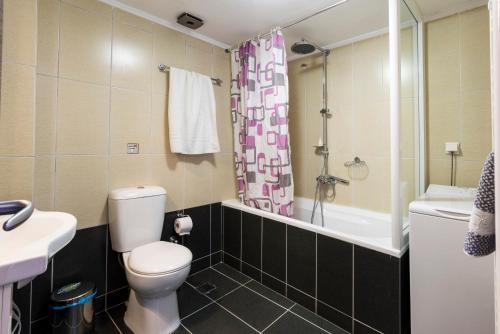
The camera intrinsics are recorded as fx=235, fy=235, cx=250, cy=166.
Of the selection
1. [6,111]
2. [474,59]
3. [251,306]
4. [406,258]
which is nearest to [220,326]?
[251,306]

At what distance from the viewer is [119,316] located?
159cm

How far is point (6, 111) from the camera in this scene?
1136mm

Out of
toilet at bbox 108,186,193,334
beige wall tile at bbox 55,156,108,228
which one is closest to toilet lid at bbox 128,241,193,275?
toilet at bbox 108,186,193,334

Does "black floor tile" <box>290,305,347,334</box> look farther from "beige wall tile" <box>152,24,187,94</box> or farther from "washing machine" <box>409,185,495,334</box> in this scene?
"beige wall tile" <box>152,24,187,94</box>

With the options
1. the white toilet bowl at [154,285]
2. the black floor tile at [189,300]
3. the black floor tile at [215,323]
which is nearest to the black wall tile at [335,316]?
the black floor tile at [215,323]

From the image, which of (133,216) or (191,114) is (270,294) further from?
(191,114)

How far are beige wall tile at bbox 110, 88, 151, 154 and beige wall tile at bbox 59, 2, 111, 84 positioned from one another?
0.15 metres

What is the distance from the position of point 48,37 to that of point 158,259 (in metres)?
1.49

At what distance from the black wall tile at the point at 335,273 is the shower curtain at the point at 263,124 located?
1.57 ft

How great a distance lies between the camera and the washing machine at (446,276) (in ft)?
3.53

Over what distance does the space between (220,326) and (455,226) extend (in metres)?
1.43

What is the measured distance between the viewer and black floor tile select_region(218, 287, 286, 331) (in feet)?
5.05

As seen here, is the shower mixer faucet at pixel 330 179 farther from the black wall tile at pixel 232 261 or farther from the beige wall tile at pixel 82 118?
the beige wall tile at pixel 82 118

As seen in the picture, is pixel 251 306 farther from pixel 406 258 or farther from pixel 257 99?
pixel 257 99
